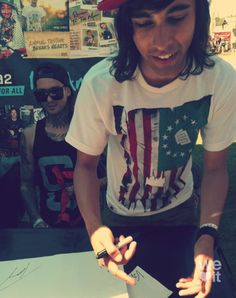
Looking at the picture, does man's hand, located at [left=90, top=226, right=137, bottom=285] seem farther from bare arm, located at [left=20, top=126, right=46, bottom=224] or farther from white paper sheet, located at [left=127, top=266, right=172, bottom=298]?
bare arm, located at [left=20, top=126, right=46, bottom=224]

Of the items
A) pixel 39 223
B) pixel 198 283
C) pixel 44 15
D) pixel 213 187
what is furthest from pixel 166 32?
pixel 44 15

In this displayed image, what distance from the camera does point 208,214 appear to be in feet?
3.17

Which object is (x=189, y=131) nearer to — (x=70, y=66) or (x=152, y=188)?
(x=152, y=188)

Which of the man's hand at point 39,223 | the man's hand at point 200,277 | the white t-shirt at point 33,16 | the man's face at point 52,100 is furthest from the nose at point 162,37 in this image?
the white t-shirt at point 33,16

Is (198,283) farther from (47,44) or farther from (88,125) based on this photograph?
(47,44)

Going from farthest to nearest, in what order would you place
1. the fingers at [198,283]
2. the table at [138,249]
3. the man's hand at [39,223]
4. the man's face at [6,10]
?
the man's face at [6,10] → the man's hand at [39,223] → the table at [138,249] → the fingers at [198,283]

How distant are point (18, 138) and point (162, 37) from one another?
→ 1.28 meters

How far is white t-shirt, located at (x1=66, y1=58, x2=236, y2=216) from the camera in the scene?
37.8 inches

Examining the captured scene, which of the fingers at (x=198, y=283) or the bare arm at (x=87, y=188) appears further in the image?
the bare arm at (x=87, y=188)

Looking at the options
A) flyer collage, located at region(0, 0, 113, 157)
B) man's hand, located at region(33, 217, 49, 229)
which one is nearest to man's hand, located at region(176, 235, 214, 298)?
man's hand, located at region(33, 217, 49, 229)

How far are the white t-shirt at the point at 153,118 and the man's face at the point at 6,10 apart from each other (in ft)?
3.38

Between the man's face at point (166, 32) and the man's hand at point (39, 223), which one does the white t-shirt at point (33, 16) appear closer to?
the man's hand at point (39, 223)

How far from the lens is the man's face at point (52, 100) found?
1673 millimetres

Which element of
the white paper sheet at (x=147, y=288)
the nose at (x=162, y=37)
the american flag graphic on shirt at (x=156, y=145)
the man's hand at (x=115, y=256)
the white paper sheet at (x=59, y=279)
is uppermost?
the nose at (x=162, y=37)
